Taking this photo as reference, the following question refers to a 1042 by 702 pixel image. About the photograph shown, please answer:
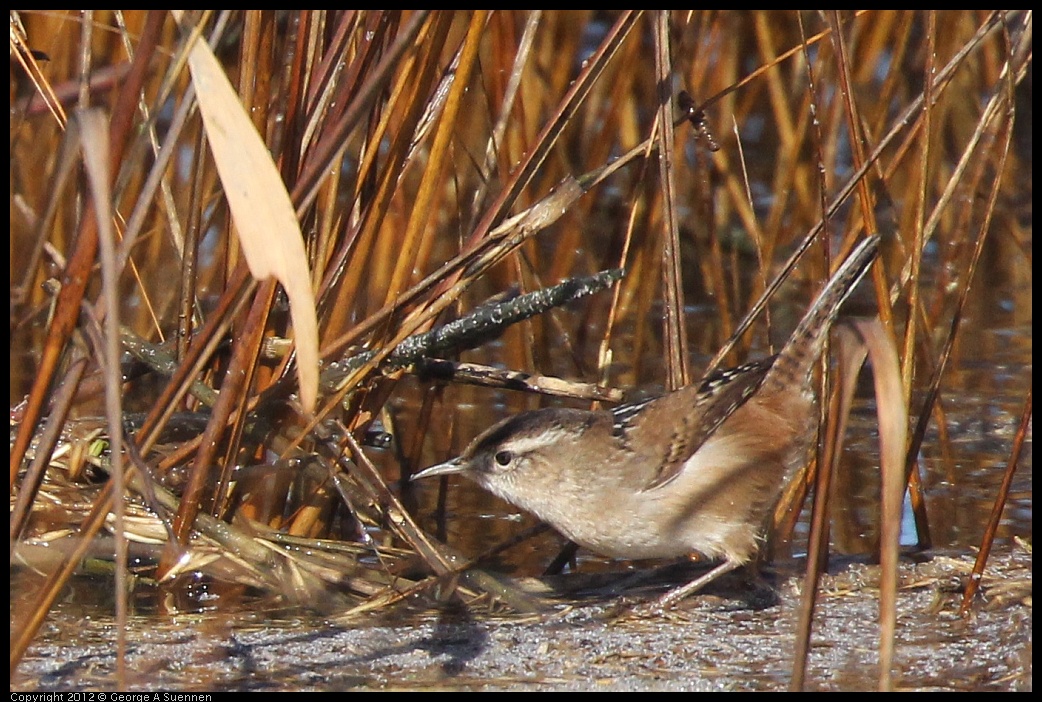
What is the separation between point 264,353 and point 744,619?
1508 mm

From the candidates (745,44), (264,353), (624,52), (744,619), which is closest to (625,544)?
(744,619)

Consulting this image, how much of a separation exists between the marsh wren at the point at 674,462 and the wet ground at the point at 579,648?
0.65 ft

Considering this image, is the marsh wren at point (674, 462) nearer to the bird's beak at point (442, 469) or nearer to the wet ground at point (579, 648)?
the bird's beak at point (442, 469)

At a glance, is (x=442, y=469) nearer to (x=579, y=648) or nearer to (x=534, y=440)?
(x=534, y=440)

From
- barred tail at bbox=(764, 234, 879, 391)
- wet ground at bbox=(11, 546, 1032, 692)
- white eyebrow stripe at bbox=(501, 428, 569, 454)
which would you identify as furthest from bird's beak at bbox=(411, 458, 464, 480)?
barred tail at bbox=(764, 234, 879, 391)

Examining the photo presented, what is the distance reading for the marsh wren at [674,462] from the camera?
3.67 metres

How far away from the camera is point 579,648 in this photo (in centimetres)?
324

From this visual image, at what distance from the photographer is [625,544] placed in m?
3.67

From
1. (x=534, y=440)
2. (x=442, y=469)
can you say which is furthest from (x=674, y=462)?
(x=442, y=469)

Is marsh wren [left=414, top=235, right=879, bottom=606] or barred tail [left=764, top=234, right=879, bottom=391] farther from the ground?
barred tail [left=764, top=234, right=879, bottom=391]

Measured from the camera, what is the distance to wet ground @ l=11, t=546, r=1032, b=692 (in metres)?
3.02

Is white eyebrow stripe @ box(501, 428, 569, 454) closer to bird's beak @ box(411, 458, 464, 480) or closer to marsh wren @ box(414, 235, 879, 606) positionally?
marsh wren @ box(414, 235, 879, 606)

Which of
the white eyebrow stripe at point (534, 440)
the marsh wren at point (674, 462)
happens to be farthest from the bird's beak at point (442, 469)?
the white eyebrow stripe at point (534, 440)

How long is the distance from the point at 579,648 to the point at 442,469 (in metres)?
0.77
